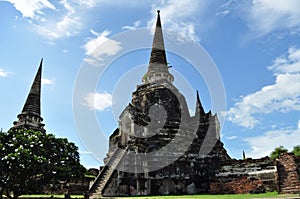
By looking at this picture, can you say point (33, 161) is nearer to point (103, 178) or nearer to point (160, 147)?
point (103, 178)

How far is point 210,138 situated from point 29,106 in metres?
21.5

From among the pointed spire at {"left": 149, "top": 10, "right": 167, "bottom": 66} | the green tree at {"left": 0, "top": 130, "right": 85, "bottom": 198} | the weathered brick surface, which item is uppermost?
the pointed spire at {"left": 149, "top": 10, "right": 167, "bottom": 66}

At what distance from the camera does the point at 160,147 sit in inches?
836

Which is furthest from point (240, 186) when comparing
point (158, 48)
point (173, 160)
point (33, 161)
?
point (158, 48)

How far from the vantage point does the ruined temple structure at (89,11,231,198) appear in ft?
61.3

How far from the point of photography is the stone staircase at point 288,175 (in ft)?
51.1

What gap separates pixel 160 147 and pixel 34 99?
2017 cm

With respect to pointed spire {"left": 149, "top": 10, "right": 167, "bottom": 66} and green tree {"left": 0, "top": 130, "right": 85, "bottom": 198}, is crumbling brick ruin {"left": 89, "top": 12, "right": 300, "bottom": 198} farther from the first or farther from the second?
pointed spire {"left": 149, "top": 10, "right": 167, "bottom": 66}

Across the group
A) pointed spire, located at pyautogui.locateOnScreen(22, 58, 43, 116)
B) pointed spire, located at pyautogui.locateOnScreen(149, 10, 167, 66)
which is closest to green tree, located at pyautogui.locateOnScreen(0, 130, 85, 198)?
pointed spire, located at pyautogui.locateOnScreen(149, 10, 167, 66)

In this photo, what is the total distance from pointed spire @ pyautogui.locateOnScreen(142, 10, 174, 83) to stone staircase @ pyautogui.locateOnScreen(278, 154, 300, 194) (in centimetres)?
1455

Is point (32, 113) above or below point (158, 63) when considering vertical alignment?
below

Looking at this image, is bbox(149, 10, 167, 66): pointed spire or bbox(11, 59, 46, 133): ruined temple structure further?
bbox(11, 59, 46, 133): ruined temple structure

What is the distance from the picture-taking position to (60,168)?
15.6 metres

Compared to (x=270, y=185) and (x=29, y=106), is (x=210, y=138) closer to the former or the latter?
(x=270, y=185)
